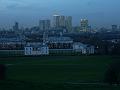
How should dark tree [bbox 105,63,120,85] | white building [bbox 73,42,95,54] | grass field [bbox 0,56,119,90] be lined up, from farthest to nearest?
white building [bbox 73,42,95,54] → grass field [bbox 0,56,119,90] → dark tree [bbox 105,63,120,85]

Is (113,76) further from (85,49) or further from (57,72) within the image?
(85,49)

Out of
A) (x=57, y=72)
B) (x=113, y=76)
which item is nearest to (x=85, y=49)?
(x=57, y=72)

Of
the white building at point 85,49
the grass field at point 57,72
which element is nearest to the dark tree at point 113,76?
the grass field at point 57,72

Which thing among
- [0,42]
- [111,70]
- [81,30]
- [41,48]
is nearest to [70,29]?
[81,30]

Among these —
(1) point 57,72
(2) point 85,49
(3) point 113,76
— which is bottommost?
(1) point 57,72

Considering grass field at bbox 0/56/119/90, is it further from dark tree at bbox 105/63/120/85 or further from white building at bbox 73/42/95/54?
white building at bbox 73/42/95/54

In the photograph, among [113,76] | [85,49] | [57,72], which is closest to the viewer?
[113,76]

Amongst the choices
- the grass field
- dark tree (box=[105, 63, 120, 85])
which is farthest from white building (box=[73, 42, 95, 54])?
dark tree (box=[105, 63, 120, 85])

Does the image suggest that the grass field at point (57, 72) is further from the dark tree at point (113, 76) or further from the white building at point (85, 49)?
the white building at point (85, 49)

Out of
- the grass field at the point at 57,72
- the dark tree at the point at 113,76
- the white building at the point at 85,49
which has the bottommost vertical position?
the grass field at the point at 57,72

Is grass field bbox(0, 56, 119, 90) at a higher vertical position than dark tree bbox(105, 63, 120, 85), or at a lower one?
lower

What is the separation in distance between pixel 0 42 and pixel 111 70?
54155 mm

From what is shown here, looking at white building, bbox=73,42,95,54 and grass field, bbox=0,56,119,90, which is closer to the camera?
grass field, bbox=0,56,119,90

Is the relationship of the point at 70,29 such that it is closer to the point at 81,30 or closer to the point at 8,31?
the point at 81,30
